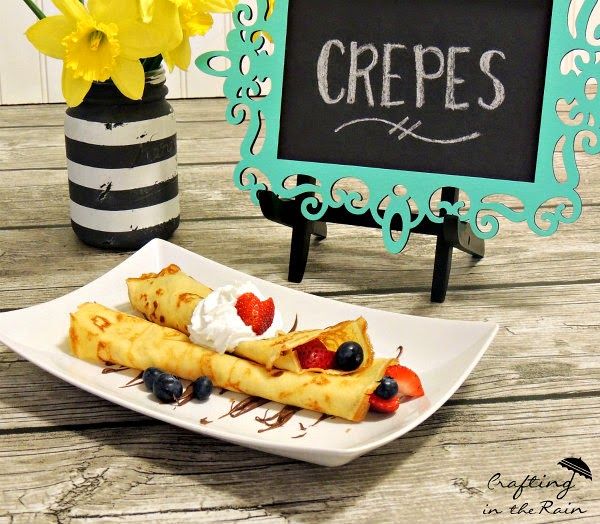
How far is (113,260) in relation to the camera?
5.50ft

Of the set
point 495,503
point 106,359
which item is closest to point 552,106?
point 495,503

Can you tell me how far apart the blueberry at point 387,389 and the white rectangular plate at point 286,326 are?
1.3 inches

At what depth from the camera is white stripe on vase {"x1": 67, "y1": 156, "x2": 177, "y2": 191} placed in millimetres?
1642

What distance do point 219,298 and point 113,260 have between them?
483 millimetres

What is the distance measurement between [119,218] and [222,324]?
0.55 metres

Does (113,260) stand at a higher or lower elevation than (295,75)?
lower

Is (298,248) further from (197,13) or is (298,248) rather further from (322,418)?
(322,418)

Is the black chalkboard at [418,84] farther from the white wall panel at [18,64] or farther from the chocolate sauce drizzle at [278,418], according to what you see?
the white wall panel at [18,64]

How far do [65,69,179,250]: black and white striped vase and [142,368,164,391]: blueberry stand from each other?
568mm

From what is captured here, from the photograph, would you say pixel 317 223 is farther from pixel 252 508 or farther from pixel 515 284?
pixel 252 508

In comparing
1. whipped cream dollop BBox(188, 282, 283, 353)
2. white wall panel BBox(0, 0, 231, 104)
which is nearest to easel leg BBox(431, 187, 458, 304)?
whipped cream dollop BBox(188, 282, 283, 353)

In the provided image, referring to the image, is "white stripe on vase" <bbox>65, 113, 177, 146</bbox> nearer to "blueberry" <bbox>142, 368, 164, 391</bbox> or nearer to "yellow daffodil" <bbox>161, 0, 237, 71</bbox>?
"yellow daffodil" <bbox>161, 0, 237, 71</bbox>

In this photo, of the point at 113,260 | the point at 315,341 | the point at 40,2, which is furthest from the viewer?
the point at 40,2

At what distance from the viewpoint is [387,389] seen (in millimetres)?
1085
